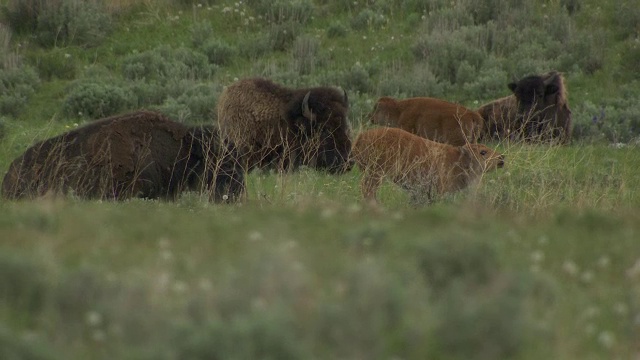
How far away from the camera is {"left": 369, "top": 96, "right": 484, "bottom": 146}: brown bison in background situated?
15.4 metres

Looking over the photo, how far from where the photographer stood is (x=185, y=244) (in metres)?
6.13

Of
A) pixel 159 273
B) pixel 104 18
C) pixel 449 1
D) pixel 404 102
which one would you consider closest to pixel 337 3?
pixel 449 1

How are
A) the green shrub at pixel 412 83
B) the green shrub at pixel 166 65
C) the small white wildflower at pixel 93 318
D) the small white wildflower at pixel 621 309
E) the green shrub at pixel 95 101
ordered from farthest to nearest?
1. the green shrub at pixel 166 65
2. the green shrub at pixel 412 83
3. the green shrub at pixel 95 101
4. the small white wildflower at pixel 621 309
5. the small white wildflower at pixel 93 318

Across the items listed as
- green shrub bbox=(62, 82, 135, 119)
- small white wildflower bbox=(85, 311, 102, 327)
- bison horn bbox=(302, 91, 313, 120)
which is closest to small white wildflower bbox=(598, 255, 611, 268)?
small white wildflower bbox=(85, 311, 102, 327)

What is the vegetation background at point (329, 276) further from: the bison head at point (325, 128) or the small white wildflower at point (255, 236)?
the bison head at point (325, 128)

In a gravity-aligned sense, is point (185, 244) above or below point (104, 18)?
above

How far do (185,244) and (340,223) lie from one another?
1.04 meters

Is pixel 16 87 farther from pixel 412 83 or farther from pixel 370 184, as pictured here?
pixel 370 184

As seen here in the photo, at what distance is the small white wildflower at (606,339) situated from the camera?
468 centimetres

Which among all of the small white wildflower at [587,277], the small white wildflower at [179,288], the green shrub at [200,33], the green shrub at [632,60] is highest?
the small white wildflower at [179,288]

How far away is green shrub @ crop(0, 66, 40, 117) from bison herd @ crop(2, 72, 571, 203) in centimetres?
564

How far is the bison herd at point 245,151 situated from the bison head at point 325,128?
1 centimetres

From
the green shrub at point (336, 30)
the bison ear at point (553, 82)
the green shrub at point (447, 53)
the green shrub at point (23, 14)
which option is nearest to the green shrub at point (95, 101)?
the green shrub at point (23, 14)

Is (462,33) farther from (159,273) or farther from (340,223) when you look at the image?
(159,273)
